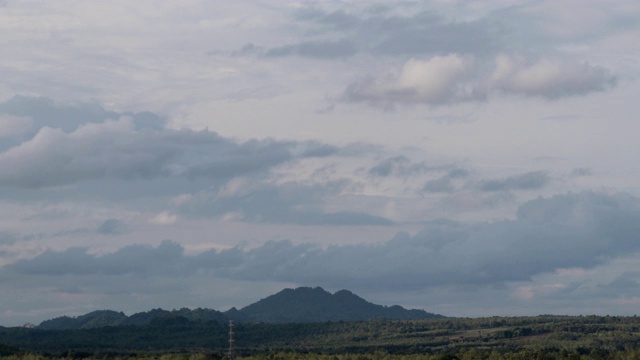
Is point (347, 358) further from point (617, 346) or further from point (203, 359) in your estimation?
point (617, 346)

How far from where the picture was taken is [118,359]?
13425 cm

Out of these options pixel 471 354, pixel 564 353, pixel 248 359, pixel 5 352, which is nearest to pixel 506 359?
pixel 471 354

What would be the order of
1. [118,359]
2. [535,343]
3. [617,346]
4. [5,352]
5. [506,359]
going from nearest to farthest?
1. [506,359]
2. [118,359]
3. [5,352]
4. [617,346]
5. [535,343]

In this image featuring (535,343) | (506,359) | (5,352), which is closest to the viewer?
(506,359)

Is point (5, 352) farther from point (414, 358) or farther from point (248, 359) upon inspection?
point (414, 358)

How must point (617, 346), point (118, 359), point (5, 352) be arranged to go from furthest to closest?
point (617, 346), point (5, 352), point (118, 359)

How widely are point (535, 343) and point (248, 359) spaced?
78.2 metres

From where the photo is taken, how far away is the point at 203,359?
436ft

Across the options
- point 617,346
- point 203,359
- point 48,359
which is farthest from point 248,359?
point 617,346

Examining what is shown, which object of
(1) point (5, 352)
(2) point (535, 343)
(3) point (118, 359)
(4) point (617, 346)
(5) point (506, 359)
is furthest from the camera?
(2) point (535, 343)

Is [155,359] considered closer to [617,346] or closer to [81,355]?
[81,355]

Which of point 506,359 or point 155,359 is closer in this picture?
point 506,359

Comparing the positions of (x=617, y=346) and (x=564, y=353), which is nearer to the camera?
(x=564, y=353)

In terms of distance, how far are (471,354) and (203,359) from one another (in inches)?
1279
